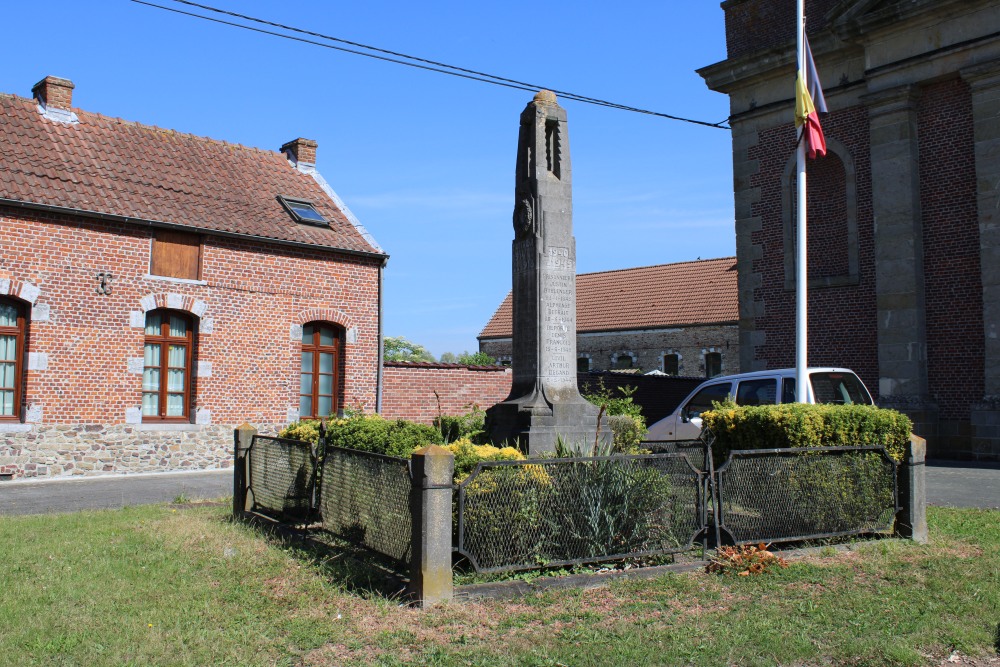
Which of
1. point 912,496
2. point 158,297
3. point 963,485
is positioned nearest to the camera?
point 912,496

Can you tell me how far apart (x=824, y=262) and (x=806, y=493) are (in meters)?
11.3

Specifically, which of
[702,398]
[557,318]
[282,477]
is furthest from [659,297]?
[282,477]

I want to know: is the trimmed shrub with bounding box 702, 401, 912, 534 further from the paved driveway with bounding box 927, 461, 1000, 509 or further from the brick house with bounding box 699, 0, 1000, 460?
the brick house with bounding box 699, 0, 1000, 460

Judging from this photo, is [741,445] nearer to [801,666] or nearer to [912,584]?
[912,584]

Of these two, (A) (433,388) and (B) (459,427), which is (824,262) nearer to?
(A) (433,388)

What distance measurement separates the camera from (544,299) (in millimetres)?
9445

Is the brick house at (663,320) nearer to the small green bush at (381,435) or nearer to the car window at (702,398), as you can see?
the car window at (702,398)

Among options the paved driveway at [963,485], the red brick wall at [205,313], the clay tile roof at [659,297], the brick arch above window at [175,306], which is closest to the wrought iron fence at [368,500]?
the paved driveway at [963,485]

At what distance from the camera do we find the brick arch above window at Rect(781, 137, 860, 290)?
1753 cm

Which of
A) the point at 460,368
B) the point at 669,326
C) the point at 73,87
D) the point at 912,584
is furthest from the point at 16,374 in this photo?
the point at 669,326

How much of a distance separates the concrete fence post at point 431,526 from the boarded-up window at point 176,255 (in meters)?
12.6

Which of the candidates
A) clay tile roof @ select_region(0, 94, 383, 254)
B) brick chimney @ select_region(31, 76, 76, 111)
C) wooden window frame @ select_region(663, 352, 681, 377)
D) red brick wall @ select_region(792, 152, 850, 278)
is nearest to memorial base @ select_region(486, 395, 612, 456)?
red brick wall @ select_region(792, 152, 850, 278)

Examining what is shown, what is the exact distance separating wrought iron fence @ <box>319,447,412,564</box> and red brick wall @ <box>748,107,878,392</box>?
12.7 m

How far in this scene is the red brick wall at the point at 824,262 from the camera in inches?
680
